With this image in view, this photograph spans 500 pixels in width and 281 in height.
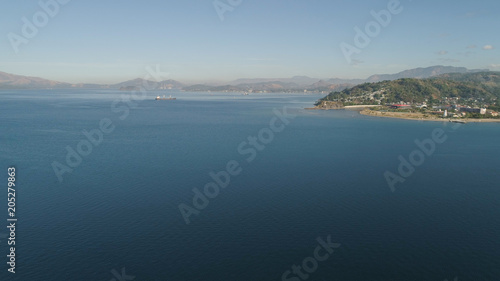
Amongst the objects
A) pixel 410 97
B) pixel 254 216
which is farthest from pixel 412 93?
pixel 254 216

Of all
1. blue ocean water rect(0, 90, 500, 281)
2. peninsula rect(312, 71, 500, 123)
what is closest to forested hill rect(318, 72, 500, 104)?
peninsula rect(312, 71, 500, 123)

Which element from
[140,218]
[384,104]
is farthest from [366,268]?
[384,104]

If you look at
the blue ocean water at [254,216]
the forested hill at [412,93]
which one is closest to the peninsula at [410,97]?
the forested hill at [412,93]

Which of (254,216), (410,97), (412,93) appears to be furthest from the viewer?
(412,93)

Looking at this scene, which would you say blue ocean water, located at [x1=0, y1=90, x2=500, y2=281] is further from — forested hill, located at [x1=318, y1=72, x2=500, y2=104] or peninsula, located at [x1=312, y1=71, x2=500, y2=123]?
forested hill, located at [x1=318, y1=72, x2=500, y2=104]

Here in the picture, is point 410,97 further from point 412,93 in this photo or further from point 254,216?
point 254,216

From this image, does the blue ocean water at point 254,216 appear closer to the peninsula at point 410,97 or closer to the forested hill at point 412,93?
the peninsula at point 410,97

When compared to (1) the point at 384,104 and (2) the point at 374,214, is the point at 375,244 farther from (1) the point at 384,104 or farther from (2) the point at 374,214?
(1) the point at 384,104

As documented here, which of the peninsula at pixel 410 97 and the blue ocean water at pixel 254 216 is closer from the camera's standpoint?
the blue ocean water at pixel 254 216
